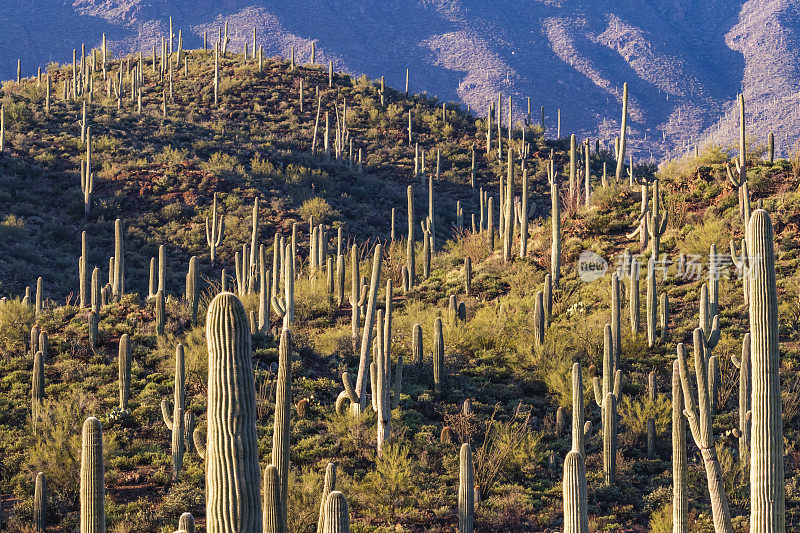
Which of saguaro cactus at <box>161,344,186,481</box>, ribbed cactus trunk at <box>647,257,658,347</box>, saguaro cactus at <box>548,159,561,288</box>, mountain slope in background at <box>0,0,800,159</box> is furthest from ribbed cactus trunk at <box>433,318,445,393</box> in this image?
mountain slope in background at <box>0,0,800,159</box>

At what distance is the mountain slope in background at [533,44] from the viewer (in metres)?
102

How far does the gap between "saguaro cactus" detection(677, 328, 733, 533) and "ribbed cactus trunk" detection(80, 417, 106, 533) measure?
6.27 metres

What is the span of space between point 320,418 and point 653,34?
123673 mm

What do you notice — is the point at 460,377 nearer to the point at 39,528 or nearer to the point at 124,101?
the point at 39,528

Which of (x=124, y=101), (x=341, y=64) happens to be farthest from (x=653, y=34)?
(x=124, y=101)

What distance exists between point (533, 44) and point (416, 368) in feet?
383

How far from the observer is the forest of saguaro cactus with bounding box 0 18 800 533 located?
7.67m

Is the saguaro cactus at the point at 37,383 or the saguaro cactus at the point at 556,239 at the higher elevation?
the saguaro cactus at the point at 556,239

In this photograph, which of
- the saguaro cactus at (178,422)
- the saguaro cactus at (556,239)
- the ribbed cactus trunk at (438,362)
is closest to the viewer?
the saguaro cactus at (178,422)

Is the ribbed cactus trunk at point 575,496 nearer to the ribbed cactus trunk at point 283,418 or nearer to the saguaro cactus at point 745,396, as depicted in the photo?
the ribbed cactus trunk at point 283,418

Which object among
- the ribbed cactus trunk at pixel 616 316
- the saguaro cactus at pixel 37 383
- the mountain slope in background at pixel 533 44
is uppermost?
the mountain slope in background at pixel 533 44

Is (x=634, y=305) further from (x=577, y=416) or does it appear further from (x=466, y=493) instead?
(x=466, y=493)

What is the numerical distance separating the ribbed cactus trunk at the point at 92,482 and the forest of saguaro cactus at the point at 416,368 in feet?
0.07

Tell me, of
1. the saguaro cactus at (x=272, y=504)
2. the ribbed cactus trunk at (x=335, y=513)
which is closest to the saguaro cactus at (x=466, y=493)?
the saguaro cactus at (x=272, y=504)
